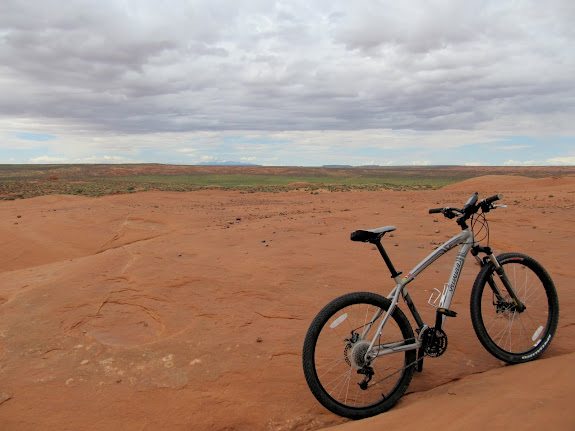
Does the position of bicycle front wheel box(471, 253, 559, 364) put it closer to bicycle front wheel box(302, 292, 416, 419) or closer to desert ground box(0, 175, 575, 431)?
desert ground box(0, 175, 575, 431)

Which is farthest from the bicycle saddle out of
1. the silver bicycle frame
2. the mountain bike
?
the silver bicycle frame

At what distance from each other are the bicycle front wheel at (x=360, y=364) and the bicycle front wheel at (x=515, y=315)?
2.56ft

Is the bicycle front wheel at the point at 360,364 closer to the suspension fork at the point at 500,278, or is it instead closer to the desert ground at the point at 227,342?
the desert ground at the point at 227,342

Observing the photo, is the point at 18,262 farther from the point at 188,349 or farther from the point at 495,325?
the point at 495,325

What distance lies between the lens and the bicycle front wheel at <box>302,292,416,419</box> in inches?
113

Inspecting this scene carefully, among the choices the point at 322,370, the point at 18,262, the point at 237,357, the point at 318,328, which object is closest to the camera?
the point at 318,328

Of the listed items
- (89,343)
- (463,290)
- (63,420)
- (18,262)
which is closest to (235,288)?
(89,343)

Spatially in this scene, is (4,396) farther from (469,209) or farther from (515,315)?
(515,315)

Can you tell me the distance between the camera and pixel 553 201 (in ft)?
52.5

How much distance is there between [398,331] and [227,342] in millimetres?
1785

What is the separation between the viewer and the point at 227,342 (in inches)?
163

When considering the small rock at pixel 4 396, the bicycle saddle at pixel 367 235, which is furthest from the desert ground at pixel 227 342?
the bicycle saddle at pixel 367 235

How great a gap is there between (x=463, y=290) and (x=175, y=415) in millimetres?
4088

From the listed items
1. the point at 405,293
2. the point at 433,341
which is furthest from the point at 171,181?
the point at 433,341
